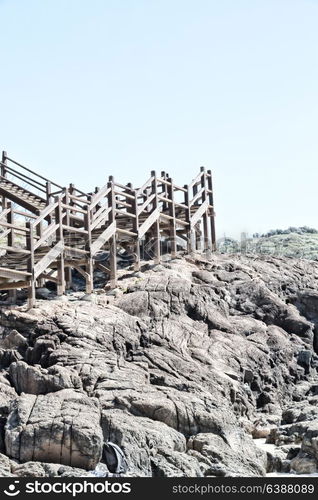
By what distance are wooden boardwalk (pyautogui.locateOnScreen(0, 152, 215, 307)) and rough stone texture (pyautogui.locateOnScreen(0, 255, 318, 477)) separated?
1.25 metres

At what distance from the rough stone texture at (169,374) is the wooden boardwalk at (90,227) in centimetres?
125

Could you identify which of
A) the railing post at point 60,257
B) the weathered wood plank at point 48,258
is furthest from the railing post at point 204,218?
the weathered wood plank at point 48,258

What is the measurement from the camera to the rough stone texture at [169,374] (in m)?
20.9

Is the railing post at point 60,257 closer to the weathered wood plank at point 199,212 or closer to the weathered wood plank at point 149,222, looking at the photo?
the weathered wood plank at point 149,222

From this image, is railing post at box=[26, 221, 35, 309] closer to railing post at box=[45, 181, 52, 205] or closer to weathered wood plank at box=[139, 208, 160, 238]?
railing post at box=[45, 181, 52, 205]

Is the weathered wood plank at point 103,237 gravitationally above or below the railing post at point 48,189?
below

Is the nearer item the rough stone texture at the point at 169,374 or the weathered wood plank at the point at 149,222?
the rough stone texture at the point at 169,374

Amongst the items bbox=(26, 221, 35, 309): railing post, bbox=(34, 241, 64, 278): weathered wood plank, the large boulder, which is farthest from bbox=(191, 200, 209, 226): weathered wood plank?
the large boulder

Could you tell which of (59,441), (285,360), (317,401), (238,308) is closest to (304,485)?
(59,441)

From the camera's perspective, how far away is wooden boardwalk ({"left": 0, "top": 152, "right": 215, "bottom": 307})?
28594mm

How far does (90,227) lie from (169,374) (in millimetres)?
7705

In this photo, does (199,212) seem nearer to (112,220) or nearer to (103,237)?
(112,220)

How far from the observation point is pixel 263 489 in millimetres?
18984

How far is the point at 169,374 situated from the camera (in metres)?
25.6
